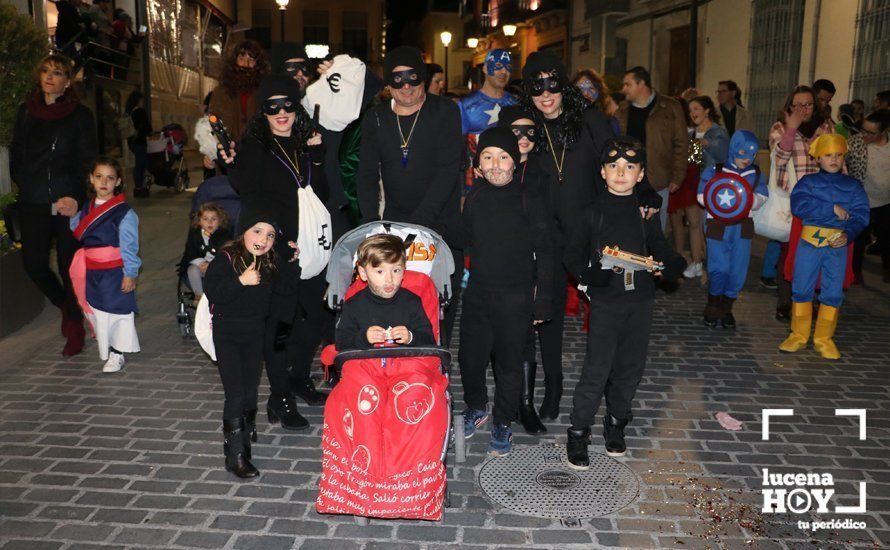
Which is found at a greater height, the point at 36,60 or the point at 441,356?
the point at 36,60

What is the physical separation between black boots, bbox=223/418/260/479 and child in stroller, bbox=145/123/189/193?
49.2 feet

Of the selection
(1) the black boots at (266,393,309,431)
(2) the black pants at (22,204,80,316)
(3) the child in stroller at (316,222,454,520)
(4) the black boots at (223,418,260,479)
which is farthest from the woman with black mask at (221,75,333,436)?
(2) the black pants at (22,204,80,316)

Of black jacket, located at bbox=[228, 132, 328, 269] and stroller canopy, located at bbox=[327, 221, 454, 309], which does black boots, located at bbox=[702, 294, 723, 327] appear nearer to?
stroller canopy, located at bbox=[327, 221, 454, 309]

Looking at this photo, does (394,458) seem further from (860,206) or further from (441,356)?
(860,206)

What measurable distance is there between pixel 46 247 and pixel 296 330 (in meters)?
2.98

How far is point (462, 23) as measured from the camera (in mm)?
52188

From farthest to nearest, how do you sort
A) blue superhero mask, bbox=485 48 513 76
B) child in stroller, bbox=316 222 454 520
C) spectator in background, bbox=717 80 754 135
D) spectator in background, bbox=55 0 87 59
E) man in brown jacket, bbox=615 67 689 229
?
1. spectator in background, bbox=55 0 87 59
2. spectator in background, bbox=717 80 754 135
3. man in brown jacket, bbox=615 67 689 229
4. blue superhero mask, bbox=485 48 513 76
5. child in stroller, bbox=316 222 454 520

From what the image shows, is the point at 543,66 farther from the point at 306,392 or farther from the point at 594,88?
the point at 594,88

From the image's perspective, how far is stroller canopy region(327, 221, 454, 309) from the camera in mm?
4672

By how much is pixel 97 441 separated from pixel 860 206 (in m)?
6.32

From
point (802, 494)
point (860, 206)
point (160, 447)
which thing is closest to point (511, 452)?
point (802, 494)

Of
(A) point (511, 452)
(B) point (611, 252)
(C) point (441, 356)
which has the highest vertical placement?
(B) point (611, 252)

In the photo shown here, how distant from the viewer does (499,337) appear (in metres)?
4.83

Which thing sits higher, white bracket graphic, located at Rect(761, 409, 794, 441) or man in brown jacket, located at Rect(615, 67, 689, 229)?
man in brown jacket, located at Rect(615, 67, 689, 229)
